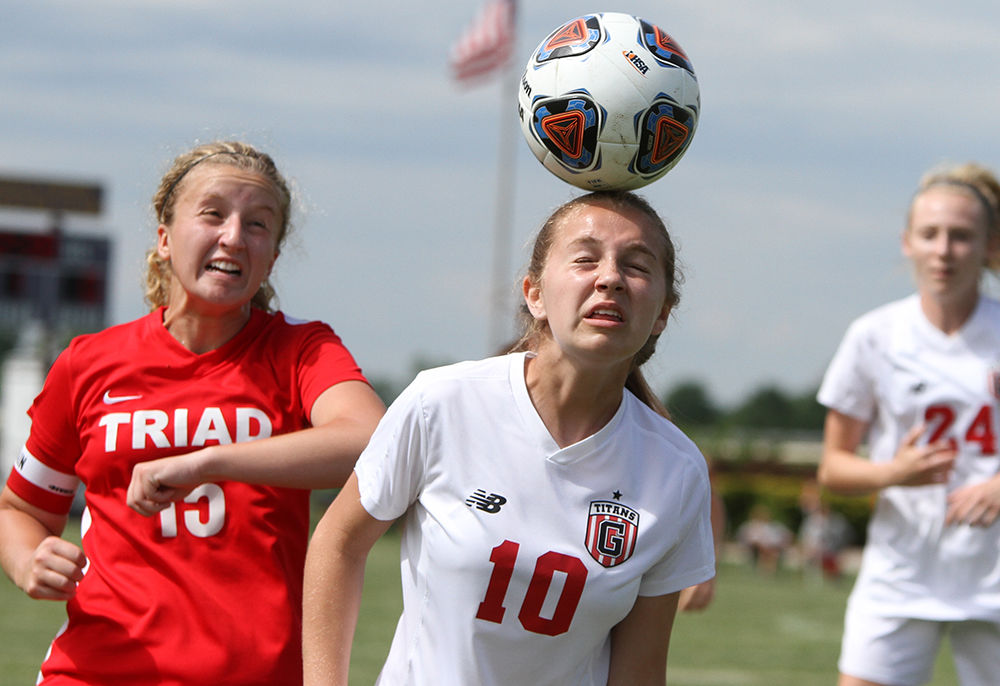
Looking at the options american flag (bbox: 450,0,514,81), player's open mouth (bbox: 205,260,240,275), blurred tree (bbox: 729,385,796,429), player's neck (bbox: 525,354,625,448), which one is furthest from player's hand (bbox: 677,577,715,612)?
blurred tree (bbox: 729,385,796,429)

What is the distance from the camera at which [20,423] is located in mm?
31875

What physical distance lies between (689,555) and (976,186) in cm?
290

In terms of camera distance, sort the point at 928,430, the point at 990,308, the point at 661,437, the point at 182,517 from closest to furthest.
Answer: the point at 661,437 → the point at 182,517 → the point at 928,430 → the point at 990,308

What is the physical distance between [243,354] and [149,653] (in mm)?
742

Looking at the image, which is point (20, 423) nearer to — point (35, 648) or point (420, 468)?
point (35, 648)

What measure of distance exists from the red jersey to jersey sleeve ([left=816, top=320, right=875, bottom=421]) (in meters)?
2.49

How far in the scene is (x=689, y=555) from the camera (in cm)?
288

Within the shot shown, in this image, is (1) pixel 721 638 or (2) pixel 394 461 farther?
(1) pixel 721 638

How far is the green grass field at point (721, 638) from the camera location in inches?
472

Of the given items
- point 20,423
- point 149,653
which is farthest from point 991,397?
point 20,423

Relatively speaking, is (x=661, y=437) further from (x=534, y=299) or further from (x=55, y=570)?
(x=55, y=570)

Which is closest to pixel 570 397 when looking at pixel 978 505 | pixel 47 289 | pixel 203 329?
pixel 203 329

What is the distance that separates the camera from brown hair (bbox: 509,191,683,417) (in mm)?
2840

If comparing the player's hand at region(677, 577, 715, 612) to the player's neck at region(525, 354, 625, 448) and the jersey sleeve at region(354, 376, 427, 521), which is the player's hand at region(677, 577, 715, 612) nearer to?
the player's neck at region(525, 354, 625, 448)
